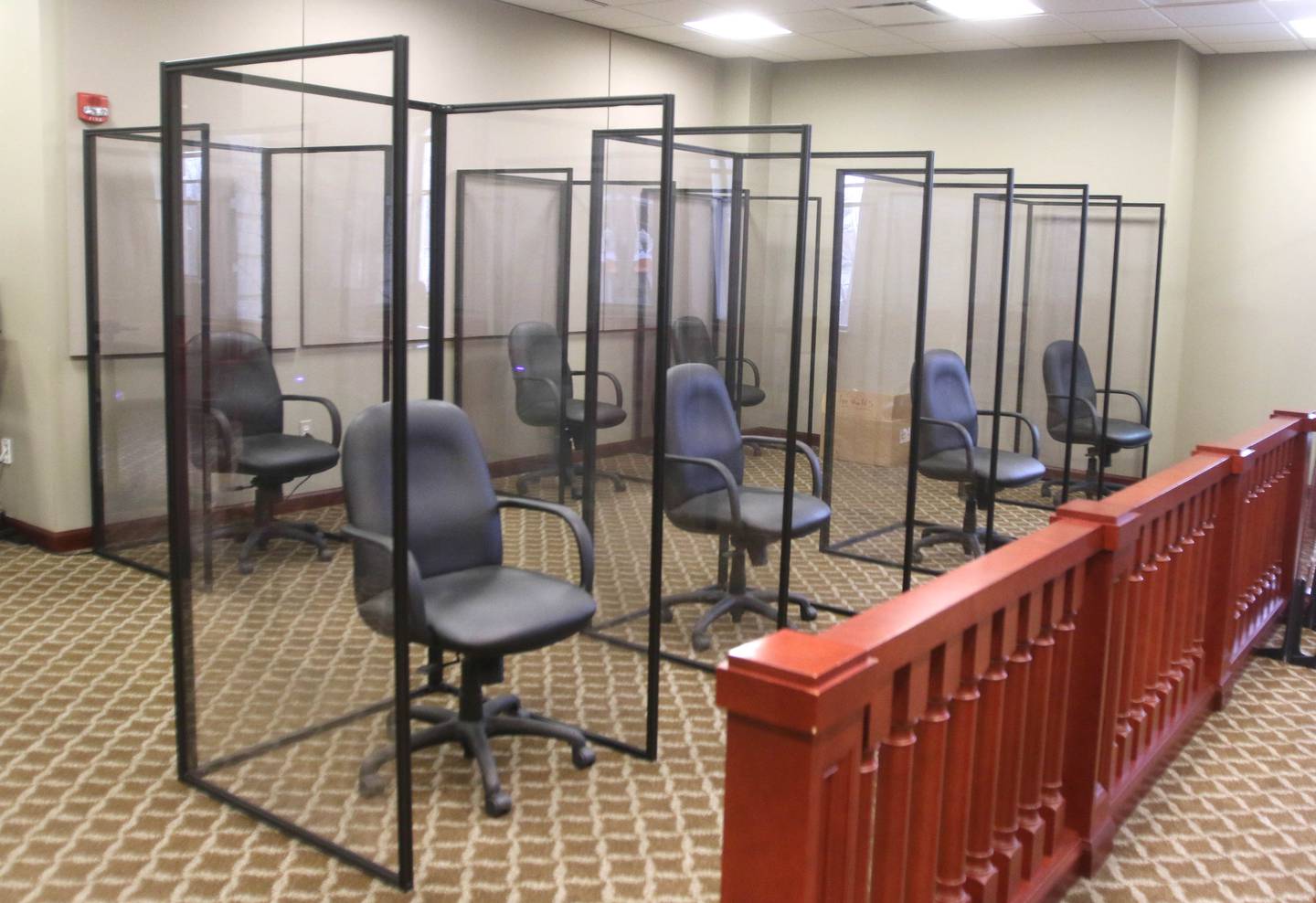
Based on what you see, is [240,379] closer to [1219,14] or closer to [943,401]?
[943,401]

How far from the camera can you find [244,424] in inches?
95.3

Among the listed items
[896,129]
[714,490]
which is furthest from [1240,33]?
[714,490]

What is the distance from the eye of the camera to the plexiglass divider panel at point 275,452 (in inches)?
85.9

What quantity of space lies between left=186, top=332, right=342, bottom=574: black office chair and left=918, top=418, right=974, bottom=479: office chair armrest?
2451 millimetres

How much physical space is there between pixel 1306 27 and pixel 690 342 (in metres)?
3.67

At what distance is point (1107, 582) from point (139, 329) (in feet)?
10.9

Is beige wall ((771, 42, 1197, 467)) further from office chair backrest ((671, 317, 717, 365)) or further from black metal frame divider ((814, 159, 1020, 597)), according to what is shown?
office chair backrest ((671, 317, 717, 365))

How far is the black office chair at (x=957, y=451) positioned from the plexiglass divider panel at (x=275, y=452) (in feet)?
8.08

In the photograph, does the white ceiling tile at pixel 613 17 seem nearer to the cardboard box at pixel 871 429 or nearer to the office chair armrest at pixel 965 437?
the cardboard box at pixel 871 429

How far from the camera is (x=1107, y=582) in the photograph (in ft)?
6.56

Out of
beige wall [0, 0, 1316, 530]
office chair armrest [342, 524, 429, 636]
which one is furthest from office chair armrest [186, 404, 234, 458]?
beige wall [0, 0, 1316, 530]

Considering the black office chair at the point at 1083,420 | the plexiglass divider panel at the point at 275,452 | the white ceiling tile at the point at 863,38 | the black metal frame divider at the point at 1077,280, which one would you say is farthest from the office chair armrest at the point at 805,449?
the white ceiling tile at the point at 863,38

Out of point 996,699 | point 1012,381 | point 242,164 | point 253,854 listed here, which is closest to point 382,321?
point 242,164

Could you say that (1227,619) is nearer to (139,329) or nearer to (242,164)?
(242,164)
